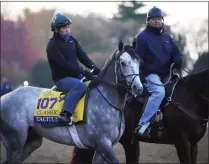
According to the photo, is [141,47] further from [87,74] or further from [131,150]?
[131,150]

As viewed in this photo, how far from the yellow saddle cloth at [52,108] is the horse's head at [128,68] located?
0.75m

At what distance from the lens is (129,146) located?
948 cm

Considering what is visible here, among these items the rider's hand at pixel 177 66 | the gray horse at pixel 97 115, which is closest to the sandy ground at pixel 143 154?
the rider's hand at pixel 177 66

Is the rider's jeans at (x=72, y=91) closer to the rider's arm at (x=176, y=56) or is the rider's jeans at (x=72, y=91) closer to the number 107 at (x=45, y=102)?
the number 107 at (x=45, y=102)

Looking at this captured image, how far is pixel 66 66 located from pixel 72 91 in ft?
1.41

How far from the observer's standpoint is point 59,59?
8172mm

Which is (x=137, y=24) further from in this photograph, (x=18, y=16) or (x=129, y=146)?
(x=129, y=146)

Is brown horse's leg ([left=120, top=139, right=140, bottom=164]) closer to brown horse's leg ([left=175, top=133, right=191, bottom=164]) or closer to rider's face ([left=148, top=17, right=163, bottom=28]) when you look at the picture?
brown horse's leg ([left=175, top=133, right=191, bottom=164])

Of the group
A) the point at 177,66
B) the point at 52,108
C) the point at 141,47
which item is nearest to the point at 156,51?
the point at 141,47

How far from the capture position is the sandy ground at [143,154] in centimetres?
1394

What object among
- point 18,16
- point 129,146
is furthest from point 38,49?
point 129,146

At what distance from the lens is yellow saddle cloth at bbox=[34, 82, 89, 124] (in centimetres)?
800

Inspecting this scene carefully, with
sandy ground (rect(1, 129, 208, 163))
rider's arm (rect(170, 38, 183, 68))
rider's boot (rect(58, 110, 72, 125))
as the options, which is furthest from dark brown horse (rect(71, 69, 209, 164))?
sandy ground (rect(1, 129, 208, 163))

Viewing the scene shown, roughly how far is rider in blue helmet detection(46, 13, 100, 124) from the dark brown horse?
137cm
